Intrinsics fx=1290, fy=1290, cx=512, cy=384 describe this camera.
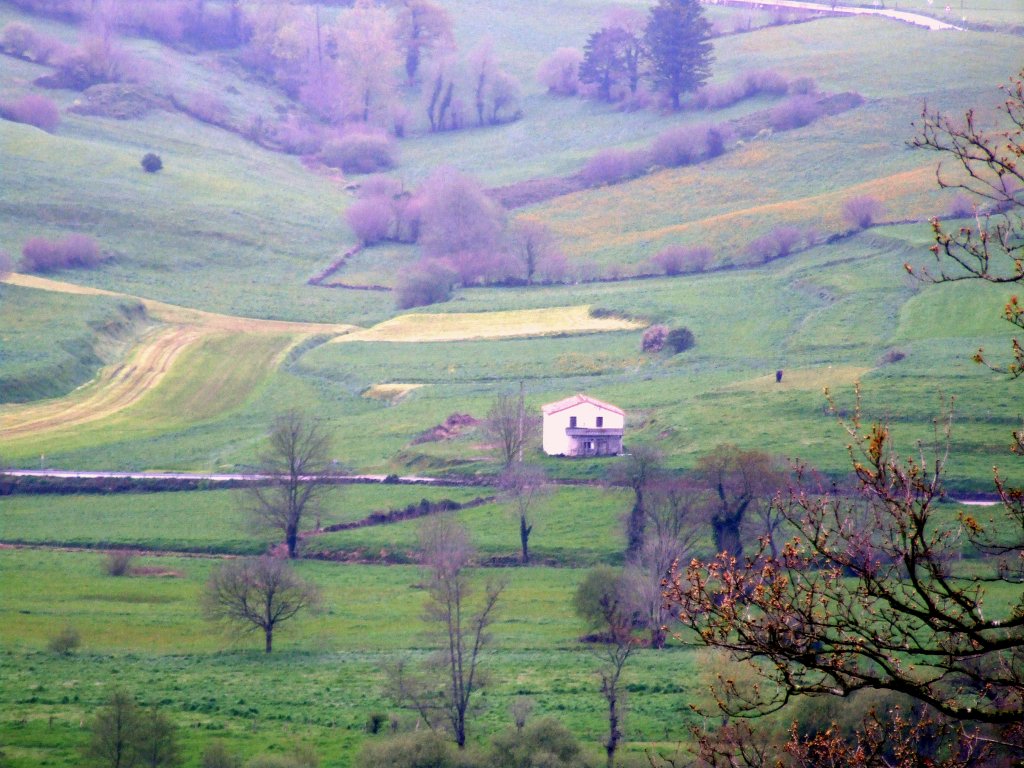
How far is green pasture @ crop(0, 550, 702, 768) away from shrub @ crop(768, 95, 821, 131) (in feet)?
300

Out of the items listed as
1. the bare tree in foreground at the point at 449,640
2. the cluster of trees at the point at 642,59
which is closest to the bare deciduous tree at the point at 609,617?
the bare tree in foreground at the point at 449,640

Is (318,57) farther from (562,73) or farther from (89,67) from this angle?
(89,67)

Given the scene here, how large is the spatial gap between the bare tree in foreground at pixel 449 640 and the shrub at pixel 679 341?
3165 centimetres

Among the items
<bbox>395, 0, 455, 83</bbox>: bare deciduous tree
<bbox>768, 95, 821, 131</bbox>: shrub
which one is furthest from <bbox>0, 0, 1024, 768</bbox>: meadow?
<bbox>395, 0, 455, 83</bbox>: bare deciduous tree

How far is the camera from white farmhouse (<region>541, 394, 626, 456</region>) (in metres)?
61.8

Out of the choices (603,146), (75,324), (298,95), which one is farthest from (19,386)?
(298,95)

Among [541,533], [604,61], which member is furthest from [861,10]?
[541,533]

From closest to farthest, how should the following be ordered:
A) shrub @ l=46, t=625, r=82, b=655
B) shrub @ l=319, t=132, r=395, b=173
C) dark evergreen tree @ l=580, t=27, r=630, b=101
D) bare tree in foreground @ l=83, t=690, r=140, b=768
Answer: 1. bare tree in foreground @ l=83, t=690, r=140, b=768
2. shrub @ l=46, t=625, r=82, b=655
3. shrub @ l=319, t=132, r=395, b=173
4. dark evergreen tree @ l=580, t=27, r=630, b=101

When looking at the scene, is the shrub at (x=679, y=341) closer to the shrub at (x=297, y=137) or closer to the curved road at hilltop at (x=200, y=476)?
the curved road at hilltop at (x=200, y=476)

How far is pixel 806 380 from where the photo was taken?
6762cm

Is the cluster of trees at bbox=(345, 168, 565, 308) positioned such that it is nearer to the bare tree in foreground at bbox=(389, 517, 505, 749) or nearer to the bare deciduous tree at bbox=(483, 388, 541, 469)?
the bare deciduous tree at bbox=(483, 388, 541, 469)

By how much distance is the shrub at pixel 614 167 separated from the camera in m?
128

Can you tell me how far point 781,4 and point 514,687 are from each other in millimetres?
151261

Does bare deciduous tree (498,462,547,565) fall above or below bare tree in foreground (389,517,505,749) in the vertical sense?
above
